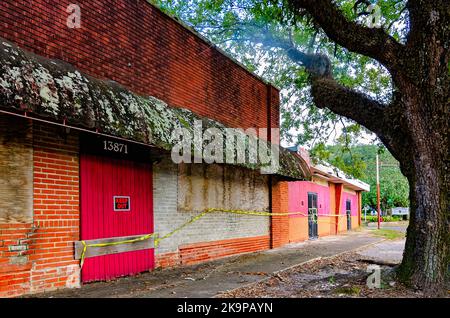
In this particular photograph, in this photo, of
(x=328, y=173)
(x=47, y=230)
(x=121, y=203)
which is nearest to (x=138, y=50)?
(x=121, y=203)

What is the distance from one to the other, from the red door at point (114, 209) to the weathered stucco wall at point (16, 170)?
1.09 metres

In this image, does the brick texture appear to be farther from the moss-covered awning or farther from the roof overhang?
the roof overhang

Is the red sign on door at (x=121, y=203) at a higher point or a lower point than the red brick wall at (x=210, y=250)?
higher

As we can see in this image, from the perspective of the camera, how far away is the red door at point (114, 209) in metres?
7.53

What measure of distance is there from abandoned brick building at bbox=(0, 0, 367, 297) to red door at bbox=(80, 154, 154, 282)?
2 cm

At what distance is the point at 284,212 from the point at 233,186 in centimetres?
422

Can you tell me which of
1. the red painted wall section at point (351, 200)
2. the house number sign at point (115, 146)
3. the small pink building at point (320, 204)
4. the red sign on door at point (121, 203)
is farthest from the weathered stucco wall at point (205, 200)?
the red painted wall section at point (351, 200)

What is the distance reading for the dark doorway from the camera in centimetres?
2072

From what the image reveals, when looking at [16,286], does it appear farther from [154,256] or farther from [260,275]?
[260,275]

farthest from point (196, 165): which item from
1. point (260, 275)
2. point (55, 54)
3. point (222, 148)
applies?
point (55, 54)

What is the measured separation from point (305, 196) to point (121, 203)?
1282 centimetres

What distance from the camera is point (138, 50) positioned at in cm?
898

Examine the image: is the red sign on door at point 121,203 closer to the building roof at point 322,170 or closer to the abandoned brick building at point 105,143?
the abandoned brick building at point 105,143

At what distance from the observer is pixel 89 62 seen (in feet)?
25.3
